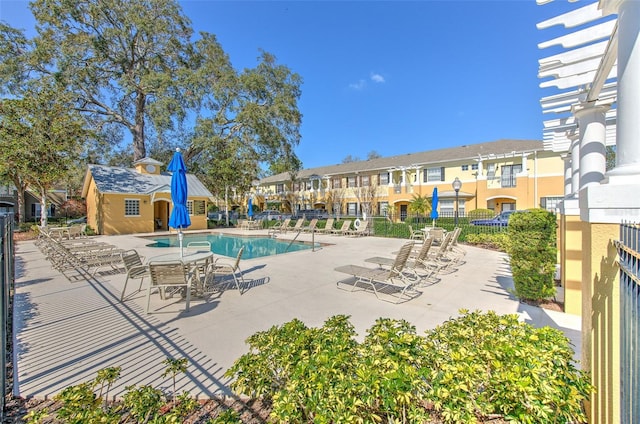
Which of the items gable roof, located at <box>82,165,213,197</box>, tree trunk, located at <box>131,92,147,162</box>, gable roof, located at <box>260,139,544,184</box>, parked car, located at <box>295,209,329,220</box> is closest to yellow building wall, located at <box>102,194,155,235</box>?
gable roof, located at <box>82,165,213,197</box>

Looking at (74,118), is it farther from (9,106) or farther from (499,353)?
(499,353)

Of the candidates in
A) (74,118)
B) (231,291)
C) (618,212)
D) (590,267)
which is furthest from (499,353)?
(74,118)

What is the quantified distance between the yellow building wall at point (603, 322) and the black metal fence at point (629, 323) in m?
0.14

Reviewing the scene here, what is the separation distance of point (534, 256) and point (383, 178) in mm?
27282

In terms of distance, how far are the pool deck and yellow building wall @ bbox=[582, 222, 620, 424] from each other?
6.19ft

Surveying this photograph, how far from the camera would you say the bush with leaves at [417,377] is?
1764mm

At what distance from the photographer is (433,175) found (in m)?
28.3

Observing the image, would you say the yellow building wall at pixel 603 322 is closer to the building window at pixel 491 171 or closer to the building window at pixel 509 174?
the building window at pixel 509 174

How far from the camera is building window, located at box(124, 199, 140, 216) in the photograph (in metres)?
21.0

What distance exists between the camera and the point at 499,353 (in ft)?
6.89

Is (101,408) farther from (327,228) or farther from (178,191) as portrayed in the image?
(327,228)

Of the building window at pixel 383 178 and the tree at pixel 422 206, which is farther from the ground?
the building window at pixel 383 178

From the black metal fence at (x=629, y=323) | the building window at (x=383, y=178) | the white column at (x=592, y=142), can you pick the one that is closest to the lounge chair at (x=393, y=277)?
the white column at (x=592, y=142)

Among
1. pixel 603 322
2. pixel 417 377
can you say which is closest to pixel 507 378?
pixel 417 377
